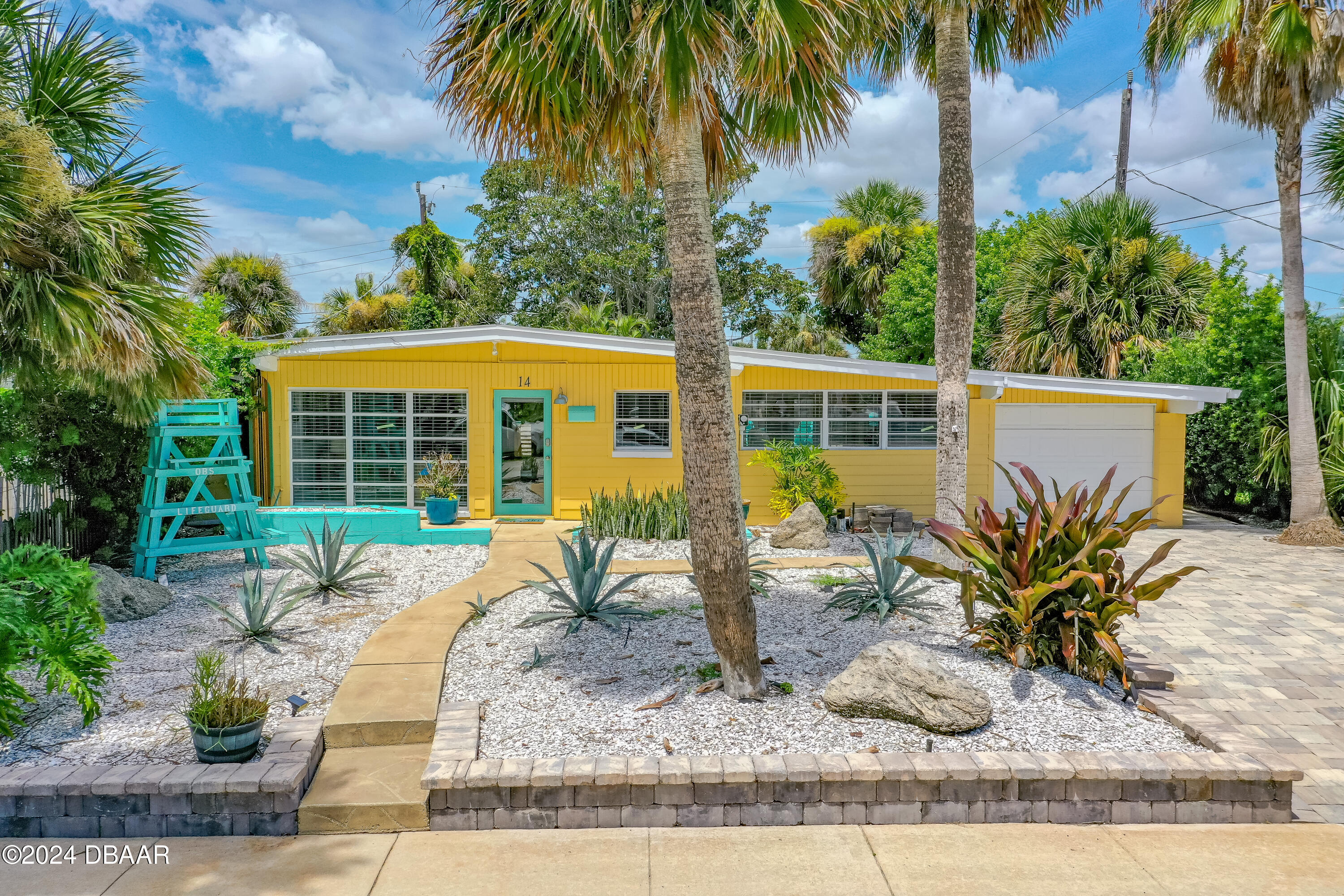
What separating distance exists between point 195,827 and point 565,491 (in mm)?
8067

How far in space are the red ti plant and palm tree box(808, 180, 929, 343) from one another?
17.3m

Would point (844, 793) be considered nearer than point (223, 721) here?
Yes

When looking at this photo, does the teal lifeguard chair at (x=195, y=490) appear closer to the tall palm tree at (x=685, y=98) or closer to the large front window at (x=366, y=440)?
the large front window at (x=366, y=440)

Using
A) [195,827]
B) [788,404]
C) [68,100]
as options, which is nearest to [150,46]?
[68,100]

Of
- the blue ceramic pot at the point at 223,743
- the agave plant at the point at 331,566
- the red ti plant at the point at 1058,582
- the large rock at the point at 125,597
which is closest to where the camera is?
the blue ceramic pot at the point at 223,743

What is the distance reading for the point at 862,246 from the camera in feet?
70.6

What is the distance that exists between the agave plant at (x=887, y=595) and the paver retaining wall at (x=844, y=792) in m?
2.21

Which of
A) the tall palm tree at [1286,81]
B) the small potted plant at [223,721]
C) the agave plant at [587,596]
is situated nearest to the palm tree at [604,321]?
the tall palm tree at [1286,81]

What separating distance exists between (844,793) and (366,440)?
957cm

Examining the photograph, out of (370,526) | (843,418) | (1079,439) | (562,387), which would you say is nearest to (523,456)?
(562,387)

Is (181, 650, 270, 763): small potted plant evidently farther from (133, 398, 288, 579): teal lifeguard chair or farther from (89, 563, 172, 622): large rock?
(133, 398, 288, 579): teal lifeguard chair

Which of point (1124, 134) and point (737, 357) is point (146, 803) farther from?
point (1124, 134)

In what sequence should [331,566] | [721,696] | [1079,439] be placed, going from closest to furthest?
[721,696], [331,566], [1079,439]

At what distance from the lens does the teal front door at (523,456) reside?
11.4 m
